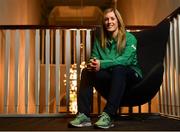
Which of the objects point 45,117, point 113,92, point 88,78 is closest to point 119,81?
point 113,92

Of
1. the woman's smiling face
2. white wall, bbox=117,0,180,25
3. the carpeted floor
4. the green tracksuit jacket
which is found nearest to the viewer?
the carpeted floor

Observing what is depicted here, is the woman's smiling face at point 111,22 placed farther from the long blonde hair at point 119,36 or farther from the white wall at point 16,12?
the white wall at point 16,12

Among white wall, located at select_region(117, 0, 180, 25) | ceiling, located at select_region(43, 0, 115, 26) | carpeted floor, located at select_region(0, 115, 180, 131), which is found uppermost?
ceiling, located at select_region(43, 0, 115, 26)

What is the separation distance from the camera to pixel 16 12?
661cm

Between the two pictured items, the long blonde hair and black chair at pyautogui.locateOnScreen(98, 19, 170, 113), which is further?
black chair at pyautogui.locateOnScreen(98, 19, 170, 113)

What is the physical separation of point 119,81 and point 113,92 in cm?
11

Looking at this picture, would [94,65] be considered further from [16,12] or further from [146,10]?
[16,12]

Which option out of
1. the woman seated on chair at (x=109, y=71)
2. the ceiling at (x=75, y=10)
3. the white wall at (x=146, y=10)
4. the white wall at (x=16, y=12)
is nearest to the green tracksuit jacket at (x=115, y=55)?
the woman seated on chair at (x=109, y=71)

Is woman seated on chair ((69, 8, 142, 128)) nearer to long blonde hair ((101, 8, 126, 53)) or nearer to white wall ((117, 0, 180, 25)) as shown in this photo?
long blonde hair ((101, 8, 126, 53))

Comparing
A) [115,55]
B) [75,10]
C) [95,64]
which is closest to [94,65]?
[95,64]

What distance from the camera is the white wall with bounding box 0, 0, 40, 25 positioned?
5551 millimetres

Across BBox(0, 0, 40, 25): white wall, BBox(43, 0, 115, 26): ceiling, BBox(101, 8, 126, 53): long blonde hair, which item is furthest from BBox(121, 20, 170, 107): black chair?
BBox(43, 0, 115, 26): ceiling

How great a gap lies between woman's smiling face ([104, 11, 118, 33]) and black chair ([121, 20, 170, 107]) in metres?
0.58

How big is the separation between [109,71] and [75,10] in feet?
30.7
